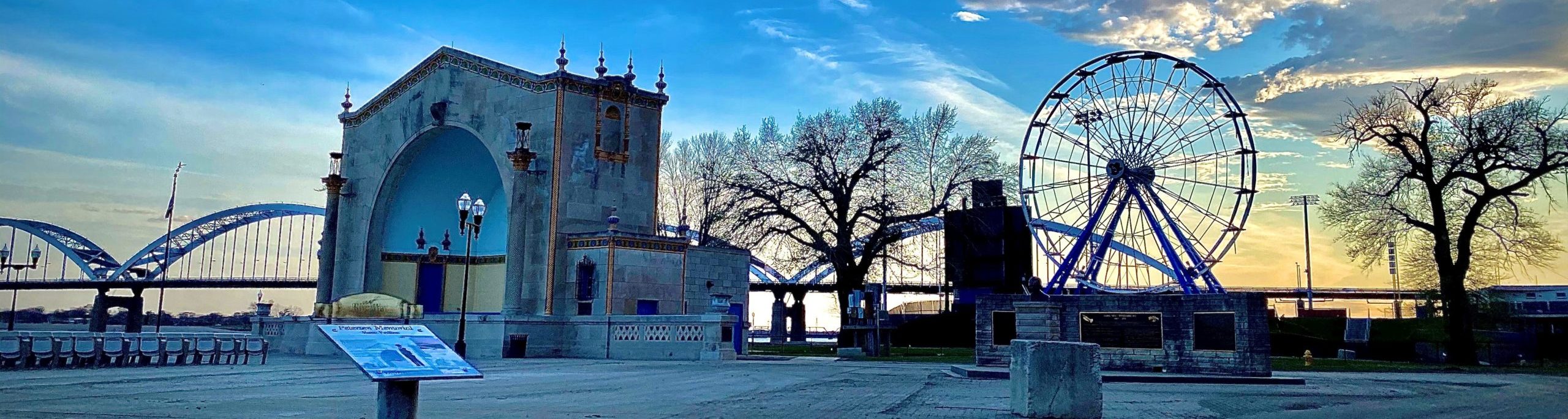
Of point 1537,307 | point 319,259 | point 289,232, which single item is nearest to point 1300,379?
point 319,259

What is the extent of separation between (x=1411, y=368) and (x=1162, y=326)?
36.4 ft

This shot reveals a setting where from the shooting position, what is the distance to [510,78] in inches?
1544

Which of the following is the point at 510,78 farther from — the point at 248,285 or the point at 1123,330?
the point at 248,285

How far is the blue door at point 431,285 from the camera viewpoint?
1861 inches

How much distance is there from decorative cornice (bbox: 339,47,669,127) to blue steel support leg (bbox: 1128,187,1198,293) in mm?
17304

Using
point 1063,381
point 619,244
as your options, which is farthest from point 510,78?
point 1063,381

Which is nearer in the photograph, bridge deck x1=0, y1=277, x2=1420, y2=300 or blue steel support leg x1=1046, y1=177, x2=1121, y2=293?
blue steel support leg x1=1046, y1=177, x2=1121, y2=293

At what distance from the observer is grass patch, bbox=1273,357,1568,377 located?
1155 inches

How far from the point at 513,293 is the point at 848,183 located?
13931mm

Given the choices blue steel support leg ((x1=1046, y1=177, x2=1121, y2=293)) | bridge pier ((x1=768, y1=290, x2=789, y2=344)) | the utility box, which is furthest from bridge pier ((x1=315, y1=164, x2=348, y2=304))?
bridge pier ((x1=768, y1=290, x2=789, y2=344))

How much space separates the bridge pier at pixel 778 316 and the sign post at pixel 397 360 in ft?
243

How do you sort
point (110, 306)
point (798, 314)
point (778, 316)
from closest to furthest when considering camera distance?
point (798, 314) → point (778, 316) → point (110, 306)

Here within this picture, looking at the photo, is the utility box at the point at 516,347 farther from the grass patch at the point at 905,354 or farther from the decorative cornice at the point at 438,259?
the decorative cornice at the point at 438,259

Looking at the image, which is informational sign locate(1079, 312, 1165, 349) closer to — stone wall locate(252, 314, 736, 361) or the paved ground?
the paved ground
